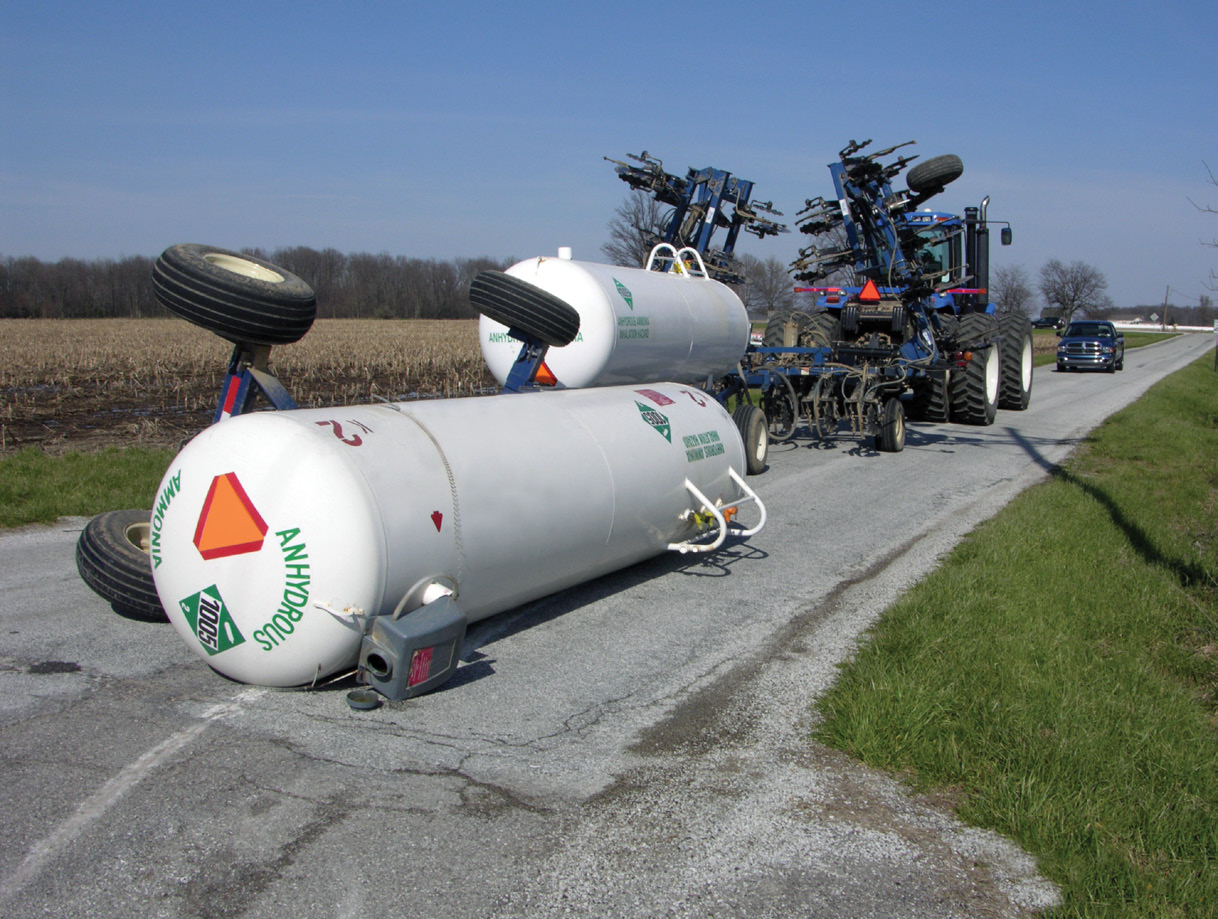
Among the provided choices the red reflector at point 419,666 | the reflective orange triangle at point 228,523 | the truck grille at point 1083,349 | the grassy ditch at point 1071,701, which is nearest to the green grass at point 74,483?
the reflective orange triangle at point 228,523

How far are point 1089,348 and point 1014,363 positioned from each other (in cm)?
1542

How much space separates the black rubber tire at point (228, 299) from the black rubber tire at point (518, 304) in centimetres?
129

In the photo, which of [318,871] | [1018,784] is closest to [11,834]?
[318,871]

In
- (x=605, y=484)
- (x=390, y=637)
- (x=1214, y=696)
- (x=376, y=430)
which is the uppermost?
(x=376, y=430)

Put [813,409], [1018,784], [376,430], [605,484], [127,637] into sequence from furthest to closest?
[813,409]
[605,484]
[127,637]
[376,430]
[1018,784]

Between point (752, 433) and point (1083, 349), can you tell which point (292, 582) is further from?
point (1083, 349)

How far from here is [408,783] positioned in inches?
144

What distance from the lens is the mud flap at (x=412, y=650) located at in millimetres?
4320

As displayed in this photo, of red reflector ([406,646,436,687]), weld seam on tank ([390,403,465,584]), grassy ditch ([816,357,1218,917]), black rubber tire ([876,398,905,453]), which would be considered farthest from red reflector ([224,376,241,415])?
black rubber tire ([876,398,905,453])

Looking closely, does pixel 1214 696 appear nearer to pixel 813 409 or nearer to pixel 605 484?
pixel 605 484

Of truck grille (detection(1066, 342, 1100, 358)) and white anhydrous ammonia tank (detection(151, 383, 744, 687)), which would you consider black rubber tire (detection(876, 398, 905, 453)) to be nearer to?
white anhydrous ammonia tank (detection(151, 383, 744, 687))

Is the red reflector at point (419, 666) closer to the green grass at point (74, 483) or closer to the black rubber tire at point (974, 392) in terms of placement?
the green grass at point (74, 483)

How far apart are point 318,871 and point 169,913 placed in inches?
17.5

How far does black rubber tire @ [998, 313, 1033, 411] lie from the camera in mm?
17609
